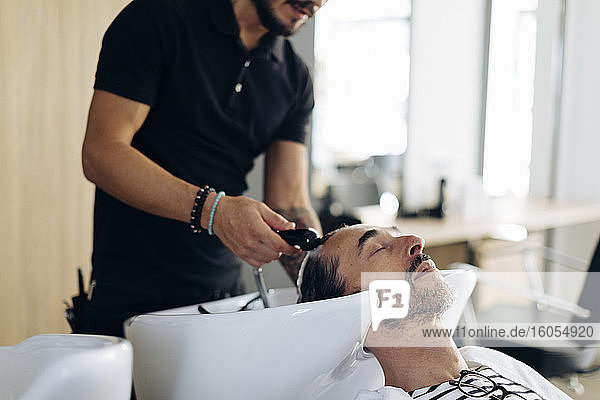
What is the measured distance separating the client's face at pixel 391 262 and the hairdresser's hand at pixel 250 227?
0.43 feet

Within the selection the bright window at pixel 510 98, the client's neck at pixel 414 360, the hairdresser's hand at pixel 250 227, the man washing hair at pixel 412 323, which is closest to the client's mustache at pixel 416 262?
the man washing hair at pixel 412 323

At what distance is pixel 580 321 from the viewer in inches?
90.1

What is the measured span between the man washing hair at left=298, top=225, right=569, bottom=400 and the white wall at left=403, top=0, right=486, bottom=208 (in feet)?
6.66

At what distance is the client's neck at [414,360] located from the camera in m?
1.16

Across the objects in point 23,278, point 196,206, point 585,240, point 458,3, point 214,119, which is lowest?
point 585,240

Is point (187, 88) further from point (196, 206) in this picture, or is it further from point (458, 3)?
point (458, 3)

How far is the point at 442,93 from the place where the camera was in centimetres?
351

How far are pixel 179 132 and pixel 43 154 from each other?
1.56 feet

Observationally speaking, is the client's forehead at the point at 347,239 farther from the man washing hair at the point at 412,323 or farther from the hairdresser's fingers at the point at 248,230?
→ the hairdresser's fingers at the point at 248,230

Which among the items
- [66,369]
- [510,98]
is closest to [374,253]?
[66,369]

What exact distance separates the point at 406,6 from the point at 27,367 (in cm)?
303

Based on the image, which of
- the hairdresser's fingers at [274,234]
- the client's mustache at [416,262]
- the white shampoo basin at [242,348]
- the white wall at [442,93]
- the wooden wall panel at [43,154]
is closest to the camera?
the white shampoo basin at [242,348]

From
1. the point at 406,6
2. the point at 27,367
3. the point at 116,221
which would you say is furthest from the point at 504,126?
the point at 27,367

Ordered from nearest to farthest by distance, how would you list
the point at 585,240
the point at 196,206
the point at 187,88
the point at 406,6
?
the point at 196,206 → the point at 187,88 → the point at 406,6 → the point at 585,240
